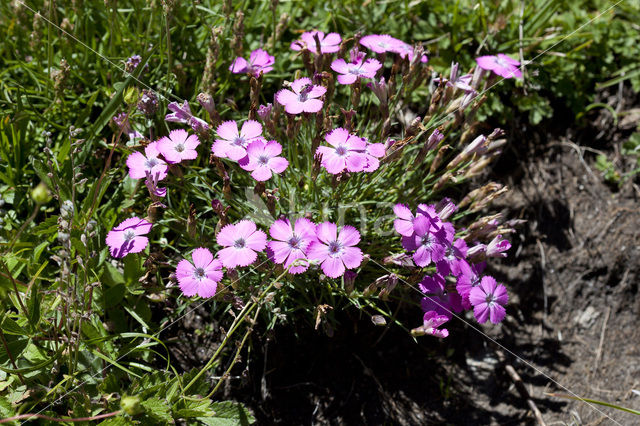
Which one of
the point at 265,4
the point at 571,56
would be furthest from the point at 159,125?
the point at 571,56

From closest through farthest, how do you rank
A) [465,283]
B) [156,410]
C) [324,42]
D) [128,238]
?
[156,410]
[128,238]
[465,283]
[324,42]

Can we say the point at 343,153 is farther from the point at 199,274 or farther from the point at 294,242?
the point at 199,274

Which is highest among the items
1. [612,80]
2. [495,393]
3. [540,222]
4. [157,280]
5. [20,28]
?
[20,28]

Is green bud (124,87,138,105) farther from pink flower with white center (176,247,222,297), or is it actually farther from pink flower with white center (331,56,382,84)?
pink flower with white center (331,56,382,84)

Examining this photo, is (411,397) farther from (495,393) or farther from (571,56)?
(571,56)

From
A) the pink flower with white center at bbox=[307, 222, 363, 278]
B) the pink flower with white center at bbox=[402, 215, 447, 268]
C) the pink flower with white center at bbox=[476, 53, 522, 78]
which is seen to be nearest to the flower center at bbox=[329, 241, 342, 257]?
the pink flower with white center at bbox=[307, 222, 363, 278]

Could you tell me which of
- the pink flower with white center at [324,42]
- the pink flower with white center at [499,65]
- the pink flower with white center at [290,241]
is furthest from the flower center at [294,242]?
the pink flower with white center at [499,65]

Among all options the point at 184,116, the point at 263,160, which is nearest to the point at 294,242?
the point at 263,160

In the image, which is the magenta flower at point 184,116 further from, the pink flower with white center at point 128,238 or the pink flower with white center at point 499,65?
the pink flower with white center at point 499,65
